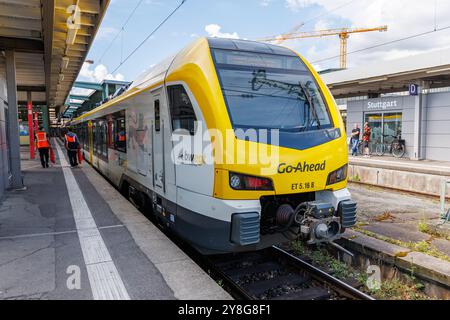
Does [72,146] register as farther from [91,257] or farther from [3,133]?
[91,257]

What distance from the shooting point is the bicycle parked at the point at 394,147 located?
53.5ft

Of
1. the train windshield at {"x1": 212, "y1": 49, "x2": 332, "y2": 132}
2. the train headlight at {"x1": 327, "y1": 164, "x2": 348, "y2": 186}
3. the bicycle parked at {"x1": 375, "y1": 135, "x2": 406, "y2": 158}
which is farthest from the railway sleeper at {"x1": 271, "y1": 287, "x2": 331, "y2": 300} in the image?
the bicycle parked at {"x1": 375, "y1": 135, "x2": 406, "y2": 158}

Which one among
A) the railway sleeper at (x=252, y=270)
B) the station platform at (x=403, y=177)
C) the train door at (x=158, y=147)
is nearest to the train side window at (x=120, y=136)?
the train door at (x=158, y=147)

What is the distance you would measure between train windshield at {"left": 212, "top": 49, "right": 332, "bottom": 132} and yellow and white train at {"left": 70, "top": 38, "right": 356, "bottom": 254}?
0.6 inches

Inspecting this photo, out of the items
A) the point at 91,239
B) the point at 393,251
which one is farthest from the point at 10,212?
the point at 393,251

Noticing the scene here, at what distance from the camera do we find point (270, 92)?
4270 mm

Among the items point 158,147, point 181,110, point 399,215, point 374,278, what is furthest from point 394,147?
point 181,110

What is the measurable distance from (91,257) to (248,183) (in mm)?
2161

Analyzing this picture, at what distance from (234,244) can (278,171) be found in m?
0.92

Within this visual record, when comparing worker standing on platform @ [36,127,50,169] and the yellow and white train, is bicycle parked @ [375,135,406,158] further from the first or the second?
worker standing on platform @ [36,127,50,169]

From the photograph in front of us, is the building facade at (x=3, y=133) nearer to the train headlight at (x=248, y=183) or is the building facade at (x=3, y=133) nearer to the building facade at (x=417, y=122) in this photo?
the train headlight at (x=248, y=183)

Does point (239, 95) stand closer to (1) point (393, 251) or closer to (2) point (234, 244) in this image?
(2) point (234, 244)

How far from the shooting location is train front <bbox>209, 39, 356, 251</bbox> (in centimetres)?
369

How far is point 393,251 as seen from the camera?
4.78 m
